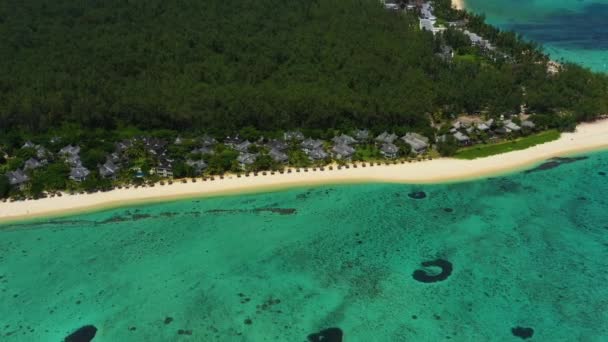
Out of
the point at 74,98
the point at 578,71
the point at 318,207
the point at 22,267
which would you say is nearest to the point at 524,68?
the point at 578,71

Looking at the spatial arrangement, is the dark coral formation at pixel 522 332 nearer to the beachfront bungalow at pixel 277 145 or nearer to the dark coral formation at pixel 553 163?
the dark coral formation at pixel 553 163

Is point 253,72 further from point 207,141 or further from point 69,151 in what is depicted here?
point 69,151

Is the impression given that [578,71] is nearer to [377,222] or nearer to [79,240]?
[377,222]

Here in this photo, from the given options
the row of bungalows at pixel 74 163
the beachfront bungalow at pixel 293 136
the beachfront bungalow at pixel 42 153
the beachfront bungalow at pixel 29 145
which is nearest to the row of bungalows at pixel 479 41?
the beachfront bungalow at pixel 293 136

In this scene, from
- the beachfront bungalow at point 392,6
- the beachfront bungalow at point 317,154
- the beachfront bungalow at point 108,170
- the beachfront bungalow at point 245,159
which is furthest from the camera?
the beachfront bungalow at point 392,6

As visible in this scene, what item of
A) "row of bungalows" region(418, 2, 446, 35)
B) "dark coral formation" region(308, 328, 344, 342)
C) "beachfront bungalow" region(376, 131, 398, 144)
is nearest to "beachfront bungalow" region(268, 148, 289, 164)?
"beachfront bungalow" region(376, 131, 398, 144)

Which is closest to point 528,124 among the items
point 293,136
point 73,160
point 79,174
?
point 293,136
